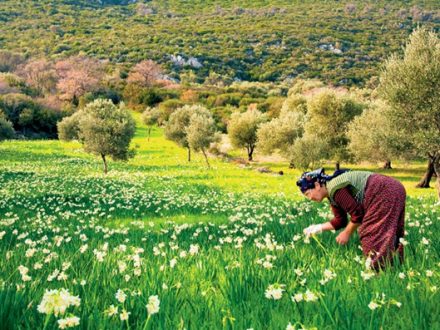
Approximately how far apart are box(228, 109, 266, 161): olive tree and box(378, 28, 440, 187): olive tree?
37.0 m

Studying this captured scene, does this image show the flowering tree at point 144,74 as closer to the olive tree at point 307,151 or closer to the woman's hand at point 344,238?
the olive tree at point 307,151

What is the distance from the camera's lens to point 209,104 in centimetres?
9200

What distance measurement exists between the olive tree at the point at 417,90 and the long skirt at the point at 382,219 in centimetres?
2061

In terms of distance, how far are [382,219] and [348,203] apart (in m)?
0.47

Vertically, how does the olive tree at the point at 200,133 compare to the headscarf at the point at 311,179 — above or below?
below

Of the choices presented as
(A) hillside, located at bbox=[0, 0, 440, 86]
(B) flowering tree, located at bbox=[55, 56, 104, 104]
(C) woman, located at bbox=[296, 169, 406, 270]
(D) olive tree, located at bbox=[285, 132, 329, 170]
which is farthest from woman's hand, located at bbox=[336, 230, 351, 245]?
(A) hillside, located at bbox=[0, 0, 440, 86]

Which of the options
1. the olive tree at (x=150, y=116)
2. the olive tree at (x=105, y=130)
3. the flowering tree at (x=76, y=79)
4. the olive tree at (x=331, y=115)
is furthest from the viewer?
the flowering tree at (x=76, y=79)

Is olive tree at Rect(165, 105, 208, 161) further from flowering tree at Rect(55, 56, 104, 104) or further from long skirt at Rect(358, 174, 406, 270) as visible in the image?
long skirt at Rect(358, 174, 406, 270)

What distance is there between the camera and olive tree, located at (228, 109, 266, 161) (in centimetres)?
6288

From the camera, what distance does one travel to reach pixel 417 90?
24.0 m

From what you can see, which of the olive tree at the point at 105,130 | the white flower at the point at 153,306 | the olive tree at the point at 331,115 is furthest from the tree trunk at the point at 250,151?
the white flower at the point at 153,306

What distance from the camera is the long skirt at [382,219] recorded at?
554 centimetres

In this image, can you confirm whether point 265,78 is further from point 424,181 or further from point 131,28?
point 424,181

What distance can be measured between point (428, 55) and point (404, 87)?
2.50 m
